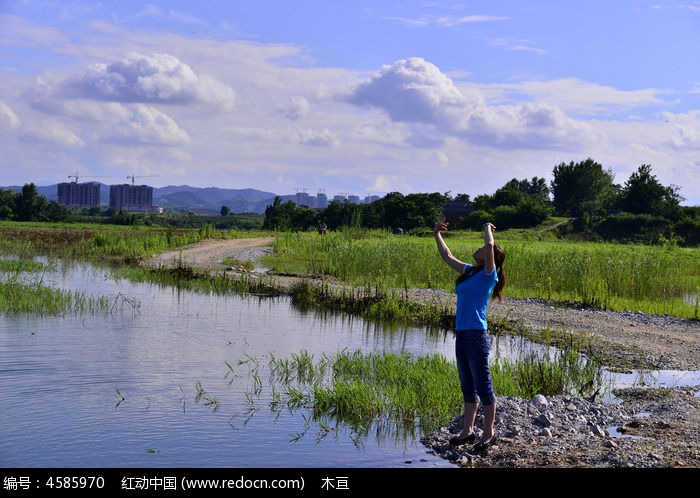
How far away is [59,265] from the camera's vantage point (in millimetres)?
31125

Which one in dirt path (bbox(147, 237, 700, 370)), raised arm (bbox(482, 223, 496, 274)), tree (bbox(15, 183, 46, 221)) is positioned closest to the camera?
raised arm (bbox(482, 223, 496, 274))

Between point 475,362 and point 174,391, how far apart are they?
5.17m

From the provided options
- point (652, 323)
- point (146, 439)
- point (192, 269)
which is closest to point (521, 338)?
point (652, 323)

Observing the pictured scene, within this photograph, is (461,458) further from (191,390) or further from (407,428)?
(191,390)

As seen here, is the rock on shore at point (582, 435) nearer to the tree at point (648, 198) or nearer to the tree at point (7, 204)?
the tree at point (648, 198)

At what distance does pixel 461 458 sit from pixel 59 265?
86.2ft

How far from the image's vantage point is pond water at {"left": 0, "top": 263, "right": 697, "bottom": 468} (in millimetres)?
8641

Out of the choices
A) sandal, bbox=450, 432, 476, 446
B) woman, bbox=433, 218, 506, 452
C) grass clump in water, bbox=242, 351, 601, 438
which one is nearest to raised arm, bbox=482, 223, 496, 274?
woman, bbox=433, 218, 506, 452

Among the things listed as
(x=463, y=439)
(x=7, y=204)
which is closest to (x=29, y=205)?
(x=7, y=204)

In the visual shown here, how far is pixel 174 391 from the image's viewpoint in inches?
443

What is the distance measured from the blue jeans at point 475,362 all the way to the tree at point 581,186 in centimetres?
8583

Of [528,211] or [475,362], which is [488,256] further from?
[528,211]

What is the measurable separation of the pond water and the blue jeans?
3.15 feet

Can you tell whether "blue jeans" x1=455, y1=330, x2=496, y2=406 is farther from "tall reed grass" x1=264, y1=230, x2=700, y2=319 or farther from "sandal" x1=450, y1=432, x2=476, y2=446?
"tall reed grass" x1=264, y1=230, x2=700, y2=319
